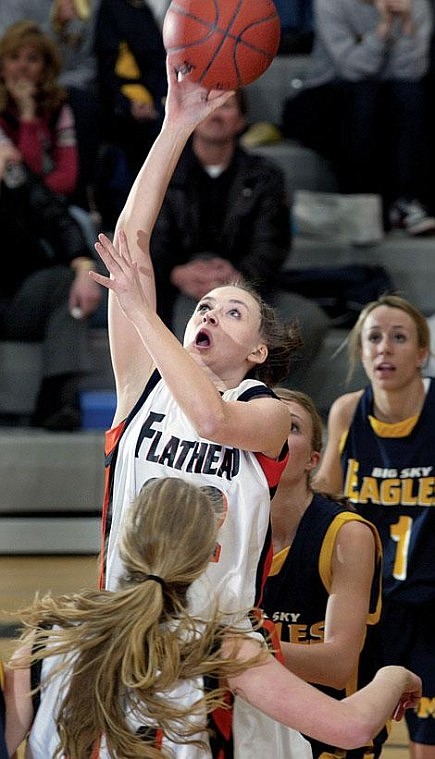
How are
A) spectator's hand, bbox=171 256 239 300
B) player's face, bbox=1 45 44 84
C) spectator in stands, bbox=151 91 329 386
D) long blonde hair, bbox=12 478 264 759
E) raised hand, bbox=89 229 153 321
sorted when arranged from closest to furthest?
long blonde hair, bbox=12 478 264 759 < raised hand, bbox=89 229 153 321 < spectator's hand, bbox=171 256 239 300 < spectator in stands, bbox=151 91 329 386 < player's face, bbox=1 45 44 84

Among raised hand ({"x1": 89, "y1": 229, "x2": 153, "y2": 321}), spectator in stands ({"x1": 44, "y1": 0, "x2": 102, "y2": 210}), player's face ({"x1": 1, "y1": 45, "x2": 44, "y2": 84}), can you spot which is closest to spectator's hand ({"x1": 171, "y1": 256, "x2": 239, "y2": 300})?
spectator in stands ({"x1": 44, "y1": 0, "x2": 102, "y2": 210})

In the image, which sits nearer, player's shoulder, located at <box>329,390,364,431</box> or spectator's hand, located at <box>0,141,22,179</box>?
player's shoulder, located at <box>329,390,364,431</box>

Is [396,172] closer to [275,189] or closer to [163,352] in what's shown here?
[275,189]

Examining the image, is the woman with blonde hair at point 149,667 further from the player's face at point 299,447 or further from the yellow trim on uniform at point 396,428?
the yellow trim on uniform at point 396,428

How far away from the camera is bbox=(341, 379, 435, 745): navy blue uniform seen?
3584 mm

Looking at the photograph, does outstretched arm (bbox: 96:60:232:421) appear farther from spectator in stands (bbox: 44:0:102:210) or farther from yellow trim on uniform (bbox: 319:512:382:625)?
spectator in stands (bbox: 44:0:102:210)

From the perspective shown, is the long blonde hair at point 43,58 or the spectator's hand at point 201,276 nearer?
the spectator's hand at point 201,276

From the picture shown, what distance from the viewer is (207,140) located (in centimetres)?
648

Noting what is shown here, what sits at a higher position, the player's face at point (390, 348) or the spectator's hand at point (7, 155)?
the spectator's hand at point (7, 155)

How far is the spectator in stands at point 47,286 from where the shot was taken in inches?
249

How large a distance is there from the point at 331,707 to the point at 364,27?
20.3ft

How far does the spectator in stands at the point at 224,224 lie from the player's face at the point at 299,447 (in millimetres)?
3407

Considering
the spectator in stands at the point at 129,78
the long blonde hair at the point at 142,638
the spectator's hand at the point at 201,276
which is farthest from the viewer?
the spectator in stands at the point at 129,78

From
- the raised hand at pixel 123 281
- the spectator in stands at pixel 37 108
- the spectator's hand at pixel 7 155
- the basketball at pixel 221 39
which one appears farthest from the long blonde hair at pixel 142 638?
the spectator in stands at pixel 37 108
